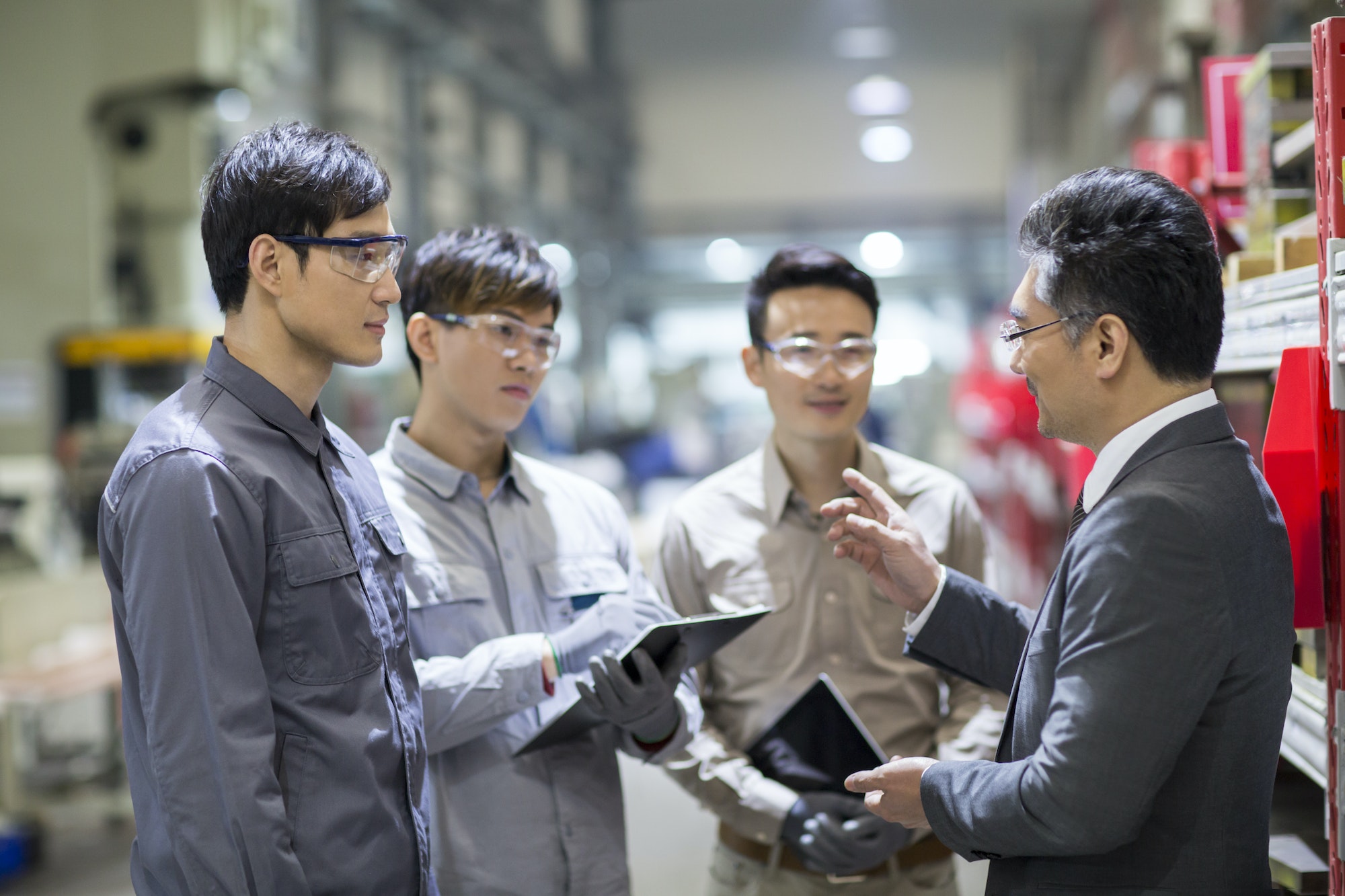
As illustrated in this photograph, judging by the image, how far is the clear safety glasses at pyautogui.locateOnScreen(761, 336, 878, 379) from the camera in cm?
221

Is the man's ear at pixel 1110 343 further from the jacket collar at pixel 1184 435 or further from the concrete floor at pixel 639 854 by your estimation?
the concrete floor at pixel 639 854

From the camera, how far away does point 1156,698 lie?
119 centimetres

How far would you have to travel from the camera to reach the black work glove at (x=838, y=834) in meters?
1.93

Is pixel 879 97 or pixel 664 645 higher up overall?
pixel 879 97

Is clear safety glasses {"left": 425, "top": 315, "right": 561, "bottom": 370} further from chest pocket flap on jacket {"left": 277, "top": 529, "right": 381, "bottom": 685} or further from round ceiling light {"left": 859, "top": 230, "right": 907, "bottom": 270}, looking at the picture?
round ceiling light {"left": 859, "top": 230, "right": 907, "bottom": 270}

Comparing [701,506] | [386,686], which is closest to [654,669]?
[386,686]

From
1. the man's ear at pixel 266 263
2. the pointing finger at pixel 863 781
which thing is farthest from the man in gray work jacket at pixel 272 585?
the pointing finger at pixel 863 781

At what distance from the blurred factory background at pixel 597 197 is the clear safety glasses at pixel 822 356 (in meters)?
0.31

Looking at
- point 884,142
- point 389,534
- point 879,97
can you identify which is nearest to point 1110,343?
point 389,534

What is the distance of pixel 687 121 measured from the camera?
12.5 m

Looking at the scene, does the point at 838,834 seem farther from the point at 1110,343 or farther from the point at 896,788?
the point at 1110,343

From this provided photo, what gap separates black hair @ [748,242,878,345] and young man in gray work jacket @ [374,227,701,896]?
1.46ft

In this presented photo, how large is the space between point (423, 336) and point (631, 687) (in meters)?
0.84

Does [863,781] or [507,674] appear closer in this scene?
[863,781]
